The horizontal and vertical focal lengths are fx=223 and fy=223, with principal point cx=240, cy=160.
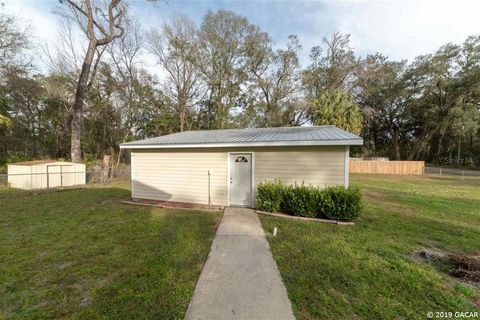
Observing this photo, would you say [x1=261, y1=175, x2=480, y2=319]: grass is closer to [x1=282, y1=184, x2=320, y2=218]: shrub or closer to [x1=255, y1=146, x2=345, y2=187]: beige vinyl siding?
[x1=282, y1=184, x2=320, y2=218]: shrub

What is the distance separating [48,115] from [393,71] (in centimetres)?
4189

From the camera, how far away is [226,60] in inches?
945

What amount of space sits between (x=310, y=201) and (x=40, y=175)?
13.3 meters

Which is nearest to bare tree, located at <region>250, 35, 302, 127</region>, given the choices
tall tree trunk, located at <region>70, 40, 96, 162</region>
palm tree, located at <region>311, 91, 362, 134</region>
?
palm tree, located at <region>311, 91, 362, 134</region>

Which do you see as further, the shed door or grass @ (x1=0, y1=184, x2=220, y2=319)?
the shed door

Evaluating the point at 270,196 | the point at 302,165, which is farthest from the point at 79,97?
the point at 302,165

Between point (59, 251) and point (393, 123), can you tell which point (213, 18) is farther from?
point (393, 123)

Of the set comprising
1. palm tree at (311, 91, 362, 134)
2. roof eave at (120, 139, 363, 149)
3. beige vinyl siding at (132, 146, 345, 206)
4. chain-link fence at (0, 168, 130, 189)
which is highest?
palm tree at (311, 91, 362, 134)

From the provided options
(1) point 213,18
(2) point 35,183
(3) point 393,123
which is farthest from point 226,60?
(3) point 393,123

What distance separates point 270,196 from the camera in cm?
661

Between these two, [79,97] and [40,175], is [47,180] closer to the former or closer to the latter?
[40,175]

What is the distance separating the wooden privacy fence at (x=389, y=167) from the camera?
22266 millimetres

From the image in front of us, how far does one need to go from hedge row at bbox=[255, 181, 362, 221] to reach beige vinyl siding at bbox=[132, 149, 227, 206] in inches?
67.6

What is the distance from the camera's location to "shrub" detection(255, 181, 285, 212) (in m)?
6.49
